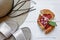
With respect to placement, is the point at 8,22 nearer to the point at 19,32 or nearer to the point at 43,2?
the point at 19,32

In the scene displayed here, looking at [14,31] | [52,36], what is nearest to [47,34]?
[52,36]

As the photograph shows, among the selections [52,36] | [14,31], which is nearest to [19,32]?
[14,31]

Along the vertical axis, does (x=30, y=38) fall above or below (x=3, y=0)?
below
